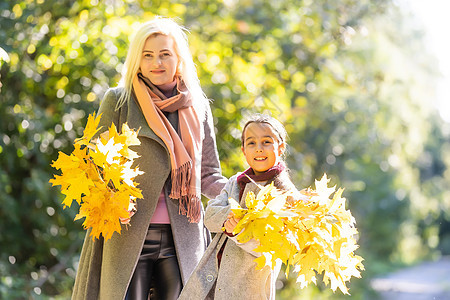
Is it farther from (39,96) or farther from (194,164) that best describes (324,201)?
(39,96)

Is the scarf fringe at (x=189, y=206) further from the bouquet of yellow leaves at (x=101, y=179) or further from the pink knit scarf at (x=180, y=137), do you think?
the bouquet of yellow leaves at (x=101, y=179)

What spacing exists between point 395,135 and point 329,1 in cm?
570

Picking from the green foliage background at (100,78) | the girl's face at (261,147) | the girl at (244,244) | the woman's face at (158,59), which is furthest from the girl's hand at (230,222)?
the green foliage background at (100,78)

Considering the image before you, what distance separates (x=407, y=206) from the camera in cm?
1734

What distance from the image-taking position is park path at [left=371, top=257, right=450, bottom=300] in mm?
14336

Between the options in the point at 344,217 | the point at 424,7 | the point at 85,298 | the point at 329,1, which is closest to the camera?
the point at 344,217

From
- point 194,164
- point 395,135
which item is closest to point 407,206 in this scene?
point 395,135

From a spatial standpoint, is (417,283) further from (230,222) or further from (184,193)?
(230,222)

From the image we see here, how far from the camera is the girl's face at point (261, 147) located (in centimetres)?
215

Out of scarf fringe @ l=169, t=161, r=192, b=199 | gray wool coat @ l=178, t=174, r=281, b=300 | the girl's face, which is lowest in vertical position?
gray wool coat @ l=178, t=174, r=281, b=300

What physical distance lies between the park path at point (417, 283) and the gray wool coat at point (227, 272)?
11114 mm

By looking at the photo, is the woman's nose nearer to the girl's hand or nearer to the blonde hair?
the blonde hair

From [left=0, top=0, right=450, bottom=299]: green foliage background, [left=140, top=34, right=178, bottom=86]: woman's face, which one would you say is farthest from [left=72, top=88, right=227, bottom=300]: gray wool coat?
[left=0, top=0, right=450, bottom=299]: green foliage background

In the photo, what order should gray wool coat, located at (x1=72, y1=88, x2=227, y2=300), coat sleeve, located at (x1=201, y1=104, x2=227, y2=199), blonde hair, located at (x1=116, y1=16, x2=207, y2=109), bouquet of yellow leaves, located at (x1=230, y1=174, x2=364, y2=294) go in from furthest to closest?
1. coat sleeve, located at (x1=201, y1=104, x2=227, y2=199)
2. blonde hair, located at (x1=116, y1=16, x2=207, y2=109)
3. gray wool coat, located at (x1=72, y1=88, x2=227, y2=300)
4. bouquet of yellow leaves, located at (x1=230, y1=174, x2=364, y2=294)
